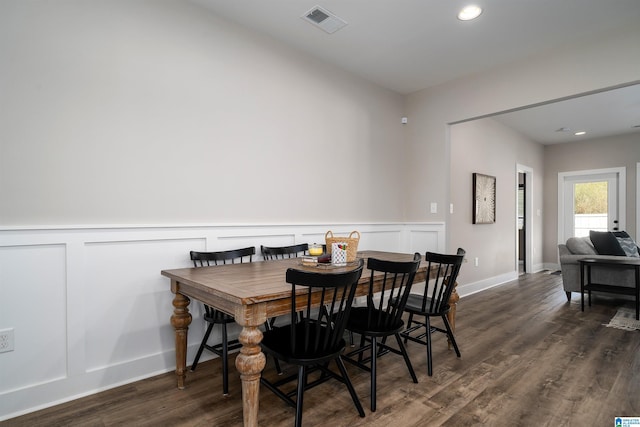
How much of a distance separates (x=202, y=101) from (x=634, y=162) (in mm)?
7543

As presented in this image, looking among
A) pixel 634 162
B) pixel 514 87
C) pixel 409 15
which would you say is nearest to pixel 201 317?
pixel 409 15

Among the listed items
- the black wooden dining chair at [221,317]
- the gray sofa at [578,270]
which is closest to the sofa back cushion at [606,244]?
the gray sofa at [578,270]

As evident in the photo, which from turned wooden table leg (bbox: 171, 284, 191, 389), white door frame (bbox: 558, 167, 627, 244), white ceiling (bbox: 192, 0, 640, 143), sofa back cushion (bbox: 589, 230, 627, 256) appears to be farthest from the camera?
white door frame (bbox: 558, 167, 627, 244)

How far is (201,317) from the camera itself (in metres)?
2.60

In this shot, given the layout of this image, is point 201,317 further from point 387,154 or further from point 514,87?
point 514,87

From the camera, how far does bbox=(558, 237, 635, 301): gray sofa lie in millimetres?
4191

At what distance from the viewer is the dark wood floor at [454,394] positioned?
183 cm

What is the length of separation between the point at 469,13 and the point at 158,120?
252cm

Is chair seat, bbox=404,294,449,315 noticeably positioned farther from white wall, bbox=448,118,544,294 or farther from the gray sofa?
the gray sofa

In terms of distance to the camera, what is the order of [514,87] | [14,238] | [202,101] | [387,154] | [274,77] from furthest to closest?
1. [387,154]
2. [514,87]
3. [274,77]
4. [202,101]
5. [14,238]

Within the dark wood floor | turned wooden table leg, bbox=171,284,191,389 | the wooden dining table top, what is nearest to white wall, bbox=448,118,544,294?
the dark wood floor

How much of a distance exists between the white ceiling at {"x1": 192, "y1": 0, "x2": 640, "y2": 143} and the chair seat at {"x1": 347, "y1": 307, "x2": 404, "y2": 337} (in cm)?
230

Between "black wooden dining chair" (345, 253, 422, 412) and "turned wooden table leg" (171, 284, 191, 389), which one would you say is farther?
A: "turned wooden table leg" (171, 284, 191, 389)

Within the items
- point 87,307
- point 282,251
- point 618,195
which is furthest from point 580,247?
point 87,307
